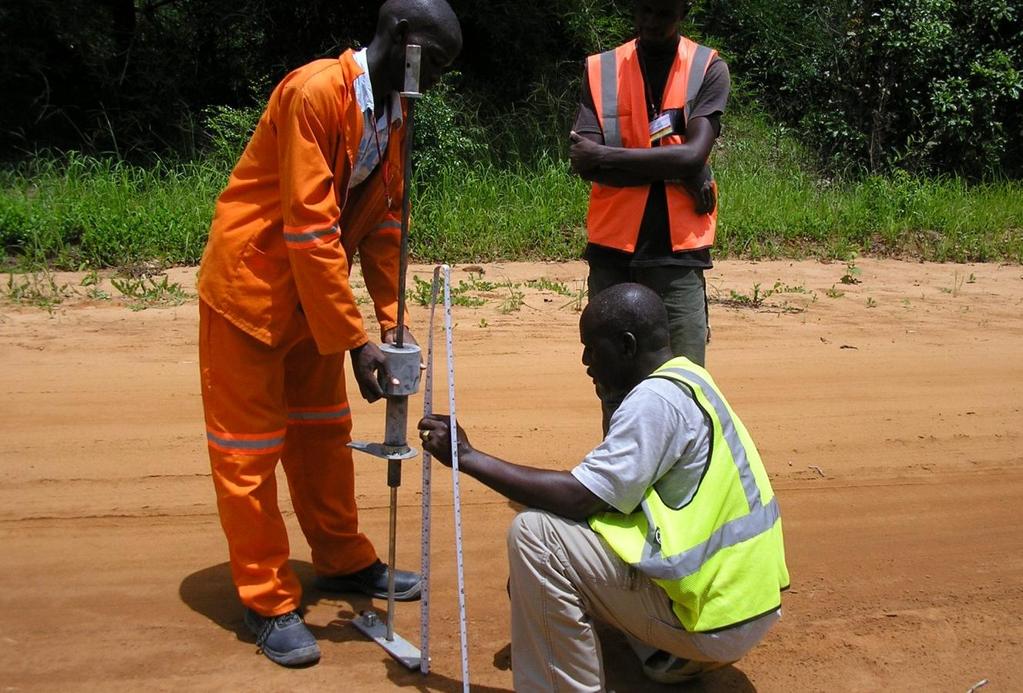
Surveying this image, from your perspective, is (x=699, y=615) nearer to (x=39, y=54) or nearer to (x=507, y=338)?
(x=507, y=338)

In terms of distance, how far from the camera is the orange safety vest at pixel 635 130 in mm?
3963

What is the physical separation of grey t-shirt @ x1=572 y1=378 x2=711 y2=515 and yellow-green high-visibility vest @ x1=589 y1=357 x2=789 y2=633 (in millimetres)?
23

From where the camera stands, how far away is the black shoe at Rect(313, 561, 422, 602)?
12.6 ft

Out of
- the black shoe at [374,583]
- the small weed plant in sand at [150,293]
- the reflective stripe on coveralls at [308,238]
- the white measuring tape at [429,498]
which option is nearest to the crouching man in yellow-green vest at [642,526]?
the white measuring tape at [429,498]

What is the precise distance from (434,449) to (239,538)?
0.72 m

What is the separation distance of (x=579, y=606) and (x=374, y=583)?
1117 millimetres

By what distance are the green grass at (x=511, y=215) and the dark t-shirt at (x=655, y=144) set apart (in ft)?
13.7

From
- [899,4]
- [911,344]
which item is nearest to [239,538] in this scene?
[911,344]

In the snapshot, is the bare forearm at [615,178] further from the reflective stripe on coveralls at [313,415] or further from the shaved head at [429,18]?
the reflective stripe on coveralls at [313,415]

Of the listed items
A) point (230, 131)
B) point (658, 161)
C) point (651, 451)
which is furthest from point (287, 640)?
point (230, 131)

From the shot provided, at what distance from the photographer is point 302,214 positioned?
10.1 feet

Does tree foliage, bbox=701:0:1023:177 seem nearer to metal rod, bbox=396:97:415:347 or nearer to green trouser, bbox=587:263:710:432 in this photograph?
green trouser, bbox=587:263:710:432

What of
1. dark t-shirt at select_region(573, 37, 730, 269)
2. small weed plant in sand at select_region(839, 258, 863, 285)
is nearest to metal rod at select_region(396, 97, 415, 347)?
dark t-shirt at select_region(573, 37, 730, 269)

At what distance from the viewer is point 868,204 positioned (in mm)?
9844
